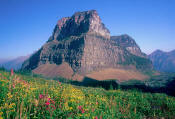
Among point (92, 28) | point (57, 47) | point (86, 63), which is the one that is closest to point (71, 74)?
point (86, 63)

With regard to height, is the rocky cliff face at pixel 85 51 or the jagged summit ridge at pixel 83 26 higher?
the jagged summit ridge at pixel 83 26

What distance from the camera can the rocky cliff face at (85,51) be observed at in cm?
14162

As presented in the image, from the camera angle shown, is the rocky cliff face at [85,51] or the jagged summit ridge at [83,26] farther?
the jagged summit ridge at [83,26]

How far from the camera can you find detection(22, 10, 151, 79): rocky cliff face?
5576 inches

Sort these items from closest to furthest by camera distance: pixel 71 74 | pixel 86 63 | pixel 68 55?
1. pixel 71 74
2. pixel 86 63
3. pixel 68 55

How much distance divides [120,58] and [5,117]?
172957mm

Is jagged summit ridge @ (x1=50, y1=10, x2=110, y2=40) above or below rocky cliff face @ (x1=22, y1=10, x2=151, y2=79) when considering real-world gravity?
above

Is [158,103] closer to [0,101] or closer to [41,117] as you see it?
[41,117]

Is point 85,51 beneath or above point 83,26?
beneath

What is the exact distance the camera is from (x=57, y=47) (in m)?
164

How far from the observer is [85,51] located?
143375mm

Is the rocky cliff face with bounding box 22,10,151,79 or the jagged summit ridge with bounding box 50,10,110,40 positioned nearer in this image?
the rocky cliff face with bounding box 22,10,151,79

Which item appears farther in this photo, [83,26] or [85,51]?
[83,26]

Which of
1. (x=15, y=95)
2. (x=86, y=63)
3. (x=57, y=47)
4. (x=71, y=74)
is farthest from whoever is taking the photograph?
(x=57, y=47)
